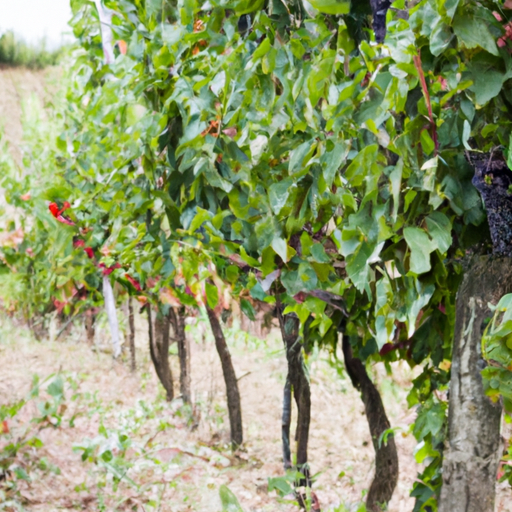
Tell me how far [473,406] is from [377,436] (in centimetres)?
112

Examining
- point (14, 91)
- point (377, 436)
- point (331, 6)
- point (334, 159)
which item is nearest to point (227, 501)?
point (377, 436)

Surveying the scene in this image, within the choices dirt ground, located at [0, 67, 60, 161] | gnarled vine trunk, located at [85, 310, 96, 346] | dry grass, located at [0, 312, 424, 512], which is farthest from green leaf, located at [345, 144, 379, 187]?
dirt ground, located at [0, 67, 60, 161]

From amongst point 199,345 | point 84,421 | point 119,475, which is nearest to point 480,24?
point 119,475

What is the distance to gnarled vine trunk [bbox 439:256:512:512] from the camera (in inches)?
46.3

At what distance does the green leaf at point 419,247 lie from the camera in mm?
948

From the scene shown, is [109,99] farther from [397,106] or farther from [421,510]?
[421,510]

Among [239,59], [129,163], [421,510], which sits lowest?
[421,510]

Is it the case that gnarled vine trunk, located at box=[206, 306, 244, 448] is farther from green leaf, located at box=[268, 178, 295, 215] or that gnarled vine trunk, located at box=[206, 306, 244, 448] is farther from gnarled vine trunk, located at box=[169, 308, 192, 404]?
green leaf, located at box=[268, 178, 295, 215]

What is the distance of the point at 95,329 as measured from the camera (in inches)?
278

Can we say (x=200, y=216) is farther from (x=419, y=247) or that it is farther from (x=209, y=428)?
(x=209, y=428)

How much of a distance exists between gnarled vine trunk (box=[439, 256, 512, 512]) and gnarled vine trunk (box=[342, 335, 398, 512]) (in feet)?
2.82

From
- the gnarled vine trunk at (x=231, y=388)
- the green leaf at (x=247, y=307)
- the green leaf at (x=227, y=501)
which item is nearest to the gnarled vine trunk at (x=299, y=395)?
the green leaf at (x=247, y=307)

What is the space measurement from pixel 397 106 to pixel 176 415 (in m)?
4.01

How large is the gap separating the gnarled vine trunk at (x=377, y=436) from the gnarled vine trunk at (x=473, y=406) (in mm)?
859
